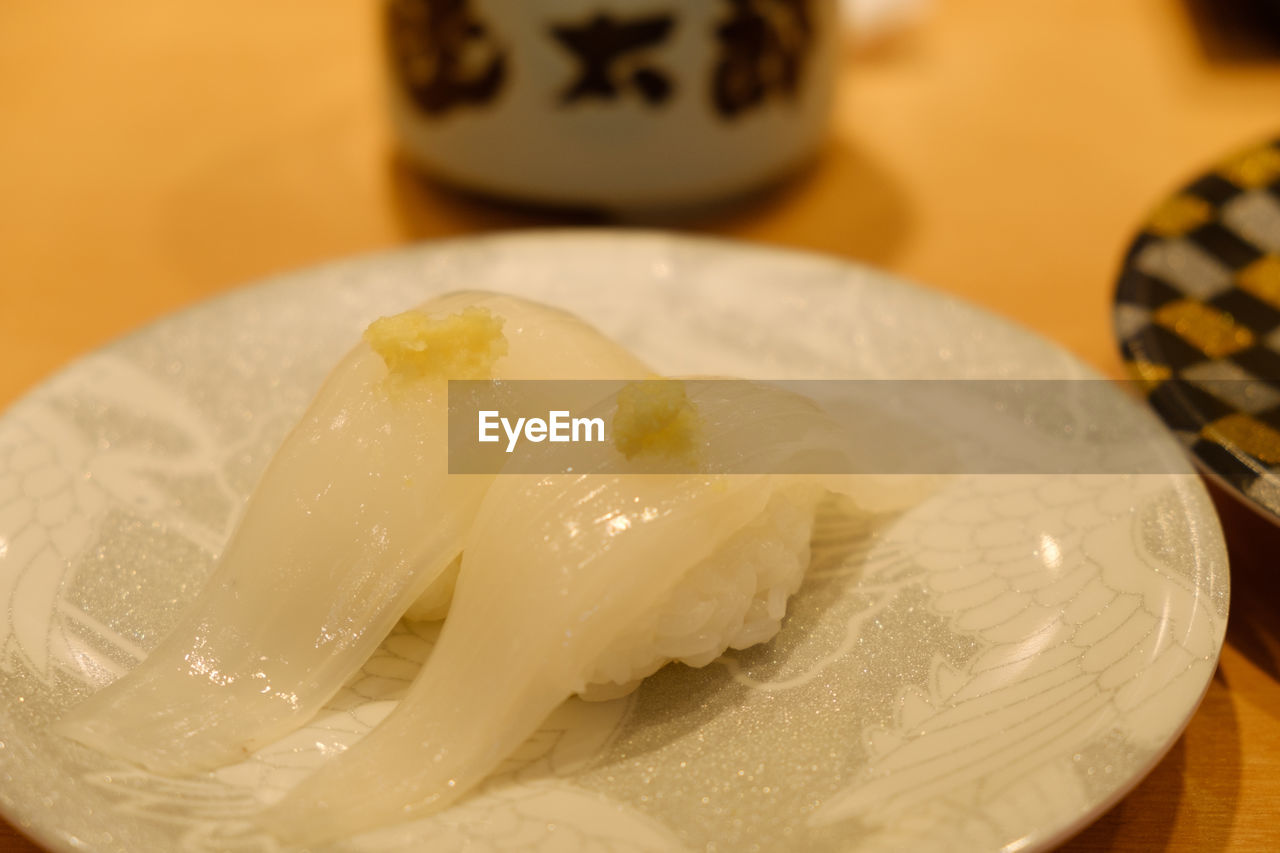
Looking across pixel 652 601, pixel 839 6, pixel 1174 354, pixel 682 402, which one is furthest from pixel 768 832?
pixel 839 6

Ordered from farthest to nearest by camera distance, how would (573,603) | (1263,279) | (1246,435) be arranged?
(1263,279)
(1246,435)
(573,603)

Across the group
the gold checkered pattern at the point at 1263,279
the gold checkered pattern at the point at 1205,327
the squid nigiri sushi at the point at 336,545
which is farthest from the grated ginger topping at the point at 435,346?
the gold checkered pattern at the point at 1263,279

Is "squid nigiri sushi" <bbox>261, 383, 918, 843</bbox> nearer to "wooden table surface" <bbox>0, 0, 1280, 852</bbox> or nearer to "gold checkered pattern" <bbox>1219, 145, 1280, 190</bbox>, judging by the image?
"wooden table surface" <bbox>0, 0, 1280, 852</bbox>

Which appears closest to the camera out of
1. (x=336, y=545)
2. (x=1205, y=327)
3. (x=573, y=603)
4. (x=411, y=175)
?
(x=573, y=603)

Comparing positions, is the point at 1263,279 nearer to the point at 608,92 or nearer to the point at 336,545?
the point at 608,92

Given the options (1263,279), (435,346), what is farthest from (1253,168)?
(435,346)

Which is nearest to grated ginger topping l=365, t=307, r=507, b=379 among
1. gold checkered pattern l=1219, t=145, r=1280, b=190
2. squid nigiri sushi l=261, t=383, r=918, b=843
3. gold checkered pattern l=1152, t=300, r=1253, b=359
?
squid nigiri sushi l=261, t=383, r=918, b=843
